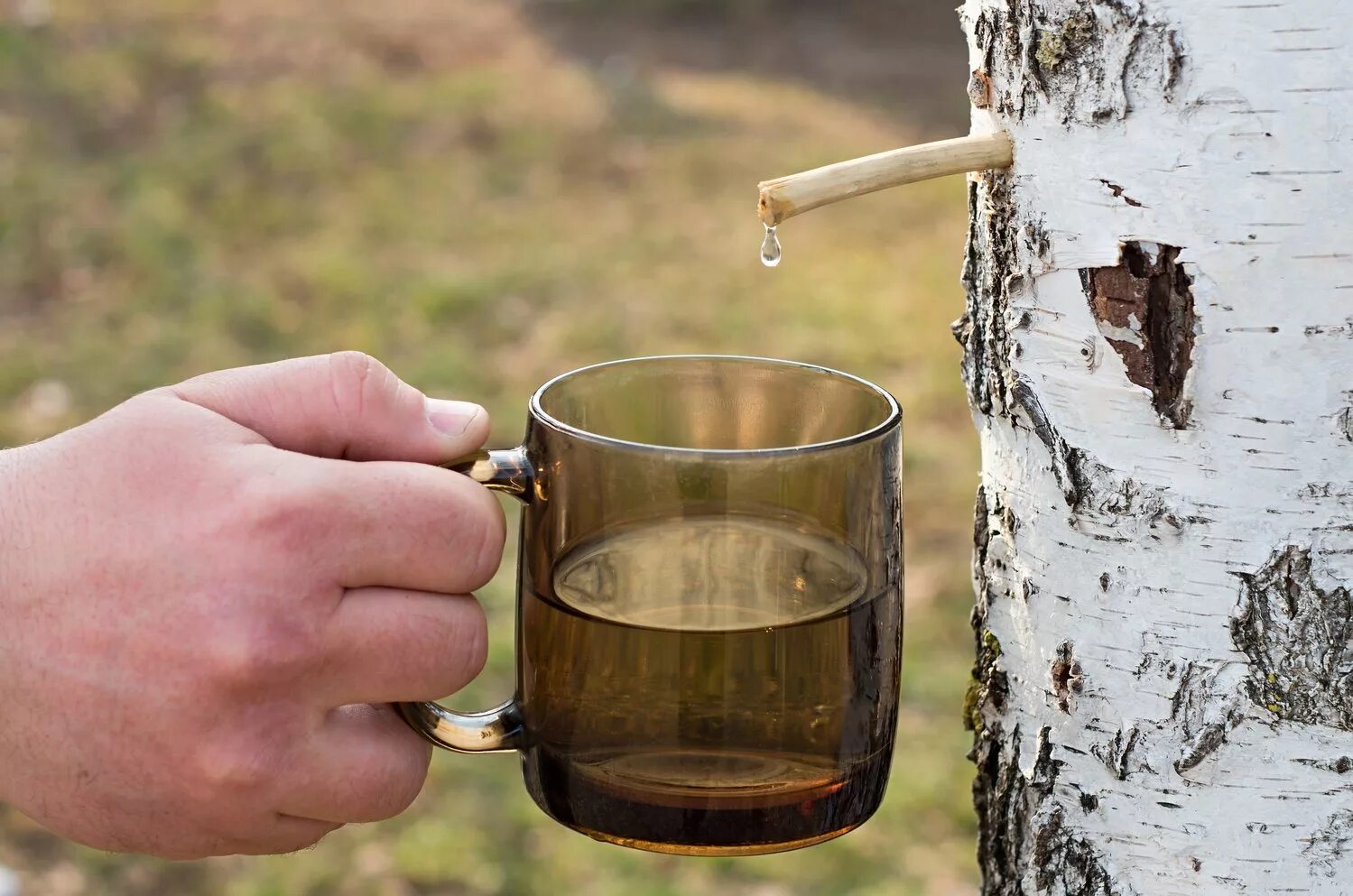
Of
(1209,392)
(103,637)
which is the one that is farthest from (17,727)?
(1209,392)

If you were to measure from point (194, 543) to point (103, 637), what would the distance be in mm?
105

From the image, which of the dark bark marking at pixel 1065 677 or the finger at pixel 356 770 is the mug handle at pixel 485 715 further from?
the dark bark marking at pixel 1065 677

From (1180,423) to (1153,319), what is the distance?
0.25 feet

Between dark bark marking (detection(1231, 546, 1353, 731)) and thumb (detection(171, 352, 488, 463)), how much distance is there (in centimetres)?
59

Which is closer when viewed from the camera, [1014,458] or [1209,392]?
[1209,392]

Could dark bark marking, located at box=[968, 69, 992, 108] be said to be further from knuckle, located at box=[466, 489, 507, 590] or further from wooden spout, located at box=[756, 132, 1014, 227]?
knuckle, located at box=[466, 489, 507, 590]

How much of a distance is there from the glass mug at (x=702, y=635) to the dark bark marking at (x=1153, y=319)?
0.58 ft

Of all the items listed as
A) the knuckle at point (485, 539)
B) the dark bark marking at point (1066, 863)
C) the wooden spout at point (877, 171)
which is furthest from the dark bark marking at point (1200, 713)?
the knuckle at point (485, 539)

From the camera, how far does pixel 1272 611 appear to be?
1029 millimetres

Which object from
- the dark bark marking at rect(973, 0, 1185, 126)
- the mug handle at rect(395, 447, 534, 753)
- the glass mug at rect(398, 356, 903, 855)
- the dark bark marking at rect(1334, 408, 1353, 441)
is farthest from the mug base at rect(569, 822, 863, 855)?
the dark bark marking at rect(973, 0, 1185, 126)

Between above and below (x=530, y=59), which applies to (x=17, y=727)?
below

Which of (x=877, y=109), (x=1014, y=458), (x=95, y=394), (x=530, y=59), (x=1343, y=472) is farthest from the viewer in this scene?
(x=530, y=59)

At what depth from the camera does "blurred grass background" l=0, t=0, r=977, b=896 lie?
118 inches

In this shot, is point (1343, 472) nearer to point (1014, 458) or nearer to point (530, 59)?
point (1014, 458)
